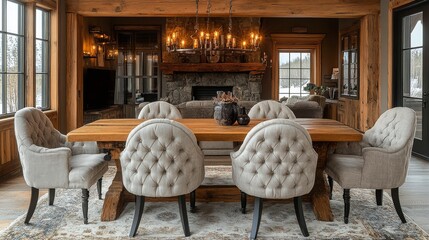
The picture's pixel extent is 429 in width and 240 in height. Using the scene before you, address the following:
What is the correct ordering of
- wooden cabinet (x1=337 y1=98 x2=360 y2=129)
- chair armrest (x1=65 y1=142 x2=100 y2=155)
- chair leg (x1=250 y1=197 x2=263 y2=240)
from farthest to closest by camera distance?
wooden cabinet (x1=337 y1=98 x2=360 y2=129)
chair armrest (x1=65 y1=142 x2=100 y2=155)
chair leg (x1=250 y1=197 x2=263 y2=240)

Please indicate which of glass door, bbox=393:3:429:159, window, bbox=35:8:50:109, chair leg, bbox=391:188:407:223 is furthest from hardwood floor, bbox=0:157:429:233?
window, bbox=35:8:50:109

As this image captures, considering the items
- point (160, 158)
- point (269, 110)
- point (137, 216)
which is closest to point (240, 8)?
point (269, 110)

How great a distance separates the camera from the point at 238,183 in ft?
11.2

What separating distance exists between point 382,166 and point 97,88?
7374 mm

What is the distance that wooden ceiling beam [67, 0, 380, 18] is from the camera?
279 inches

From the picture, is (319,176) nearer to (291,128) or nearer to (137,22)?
(291,128)

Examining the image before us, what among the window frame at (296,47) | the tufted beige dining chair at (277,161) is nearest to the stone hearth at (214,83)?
the window frame at (296,47)

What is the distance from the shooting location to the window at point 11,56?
531cm

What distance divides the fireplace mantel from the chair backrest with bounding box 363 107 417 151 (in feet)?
23.4

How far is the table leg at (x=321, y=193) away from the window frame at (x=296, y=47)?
8.33 m

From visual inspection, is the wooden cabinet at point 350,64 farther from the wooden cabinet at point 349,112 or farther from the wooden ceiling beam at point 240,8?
the wooden ceiling beam at point 240,8

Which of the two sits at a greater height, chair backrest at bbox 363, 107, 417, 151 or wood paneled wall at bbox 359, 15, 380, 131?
wood paneled wall at bbox 359, 15, 380, 131

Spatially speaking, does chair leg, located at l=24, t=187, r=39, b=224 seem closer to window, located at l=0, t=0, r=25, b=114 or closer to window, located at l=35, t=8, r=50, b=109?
window, located at l=0, t=0, r=25, b=114

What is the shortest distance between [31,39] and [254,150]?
399cm
